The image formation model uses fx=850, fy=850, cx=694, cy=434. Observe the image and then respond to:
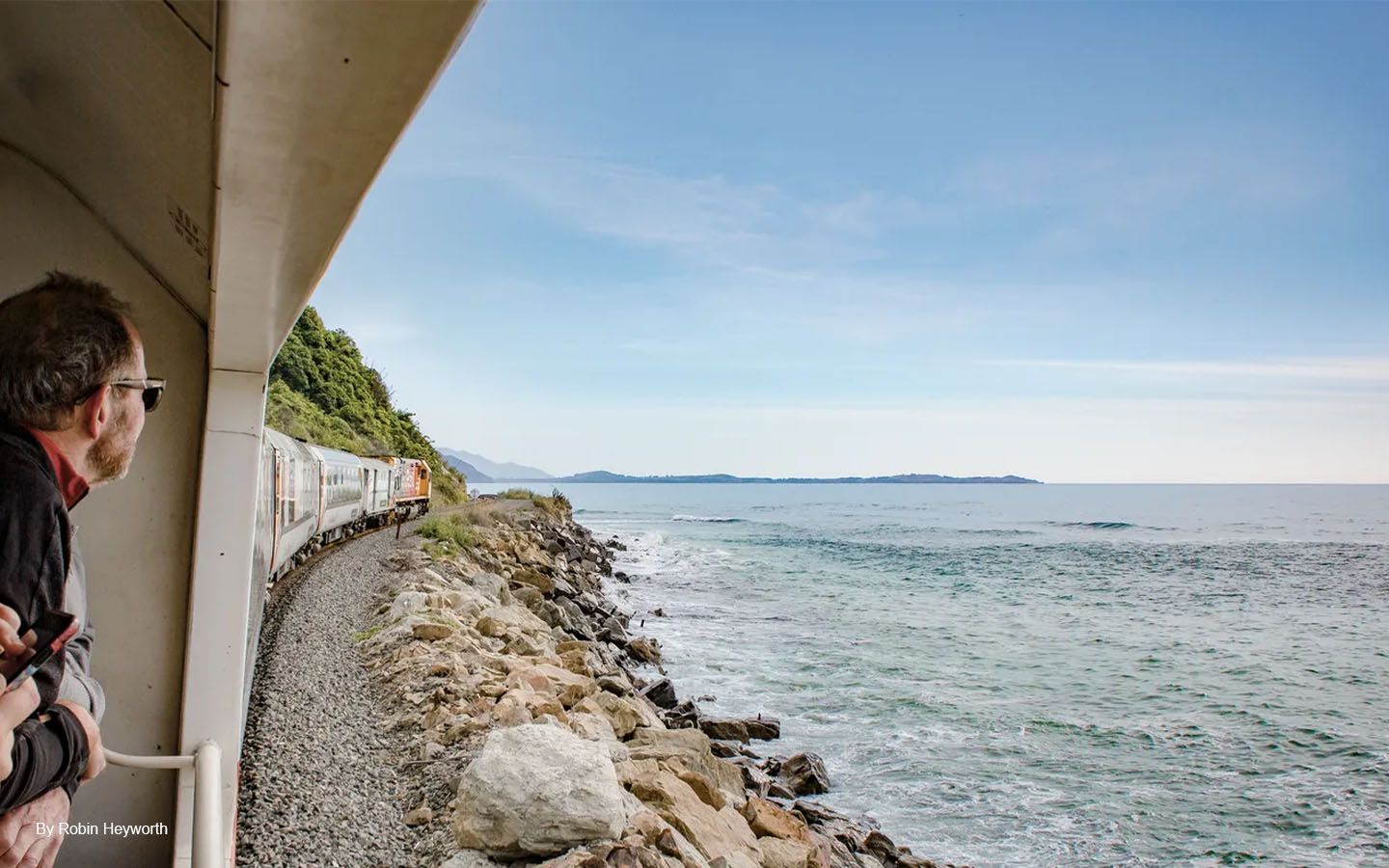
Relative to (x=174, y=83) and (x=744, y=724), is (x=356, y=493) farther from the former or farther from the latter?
(x=174, y=83)

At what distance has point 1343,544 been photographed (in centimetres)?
5197

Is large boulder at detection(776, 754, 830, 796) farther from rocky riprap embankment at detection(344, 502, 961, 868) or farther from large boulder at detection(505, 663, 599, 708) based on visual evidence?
large boulder at detection(505, 663, 599, 708)

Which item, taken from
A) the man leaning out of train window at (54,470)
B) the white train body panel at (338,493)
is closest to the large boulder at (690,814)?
the man leaning out of train window at (54,470)

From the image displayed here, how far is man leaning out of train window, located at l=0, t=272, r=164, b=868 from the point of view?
4.43ft

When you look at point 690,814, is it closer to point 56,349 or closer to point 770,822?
point 770,822

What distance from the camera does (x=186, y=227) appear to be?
2.08m

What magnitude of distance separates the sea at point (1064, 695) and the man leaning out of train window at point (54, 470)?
30.2 feet

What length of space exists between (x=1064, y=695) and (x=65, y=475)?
17627mm

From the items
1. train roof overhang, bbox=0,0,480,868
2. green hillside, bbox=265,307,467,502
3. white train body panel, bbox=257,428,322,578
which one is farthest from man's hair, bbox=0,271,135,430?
green hillside, bbox=265,307,467,502

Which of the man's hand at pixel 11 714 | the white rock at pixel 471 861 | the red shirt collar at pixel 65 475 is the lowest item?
the white rock at pixel 471 861

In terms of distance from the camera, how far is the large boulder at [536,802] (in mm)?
4105

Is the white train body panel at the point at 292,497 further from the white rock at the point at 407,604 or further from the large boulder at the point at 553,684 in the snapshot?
the large boulder at the point at 553,684

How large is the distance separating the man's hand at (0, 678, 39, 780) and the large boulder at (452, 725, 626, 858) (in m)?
3.03

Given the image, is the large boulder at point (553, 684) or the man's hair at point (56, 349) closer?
the man's hair at point (56, 349)
